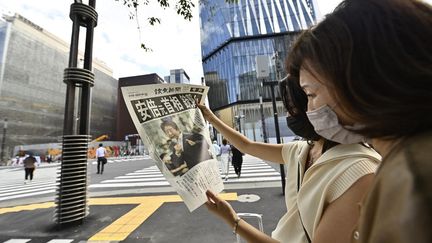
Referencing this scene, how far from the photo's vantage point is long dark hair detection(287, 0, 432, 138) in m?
0.43

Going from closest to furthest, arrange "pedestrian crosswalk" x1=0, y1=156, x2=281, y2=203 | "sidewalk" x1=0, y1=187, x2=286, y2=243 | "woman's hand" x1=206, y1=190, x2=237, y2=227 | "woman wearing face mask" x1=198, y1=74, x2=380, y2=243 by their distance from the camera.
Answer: "woman wearing face mask" x1=198, y1=74, x2=380, y2=243 → "woman's hand" x1=206, y1=190, x2=237, y2=227 → "sidewalk" x1=0, y1=187, x2=286, y2=243 → "pedestrian crosswalk" x1=0, y1=156, x2=281, y2=203

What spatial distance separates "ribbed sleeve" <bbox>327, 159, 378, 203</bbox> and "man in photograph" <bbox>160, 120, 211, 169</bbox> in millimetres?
760

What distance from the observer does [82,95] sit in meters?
4.24

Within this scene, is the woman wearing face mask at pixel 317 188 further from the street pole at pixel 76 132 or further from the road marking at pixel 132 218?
the street pole at pixel 76 132

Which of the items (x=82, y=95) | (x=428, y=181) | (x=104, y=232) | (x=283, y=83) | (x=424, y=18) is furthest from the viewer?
(x=82, y=95)

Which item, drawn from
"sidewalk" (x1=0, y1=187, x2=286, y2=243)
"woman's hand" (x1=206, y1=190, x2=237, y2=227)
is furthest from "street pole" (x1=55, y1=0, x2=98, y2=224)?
"woman's hand" (x1=206, y1=190, x2=237, y2=227)

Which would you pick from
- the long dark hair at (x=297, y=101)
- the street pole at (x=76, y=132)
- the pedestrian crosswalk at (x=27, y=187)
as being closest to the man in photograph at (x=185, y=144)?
the long dark hair at (x=297, y=101)

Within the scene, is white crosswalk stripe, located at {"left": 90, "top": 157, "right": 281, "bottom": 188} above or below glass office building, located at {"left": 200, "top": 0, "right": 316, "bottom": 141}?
below

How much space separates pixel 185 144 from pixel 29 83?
165ft

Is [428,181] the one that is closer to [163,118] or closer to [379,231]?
[379,231]

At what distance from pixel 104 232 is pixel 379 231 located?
4315mm

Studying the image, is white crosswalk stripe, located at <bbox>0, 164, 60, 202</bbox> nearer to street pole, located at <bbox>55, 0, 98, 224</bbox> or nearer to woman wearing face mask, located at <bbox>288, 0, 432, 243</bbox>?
street pole, located at <bbox>55, 0, 98, 224</bbox>

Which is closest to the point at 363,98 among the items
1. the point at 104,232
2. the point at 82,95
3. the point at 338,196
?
the point at 338,196

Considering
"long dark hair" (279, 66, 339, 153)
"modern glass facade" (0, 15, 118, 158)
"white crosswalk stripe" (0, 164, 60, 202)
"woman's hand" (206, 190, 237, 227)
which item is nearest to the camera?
"long dark hair" (279, 66, 339, 153)
